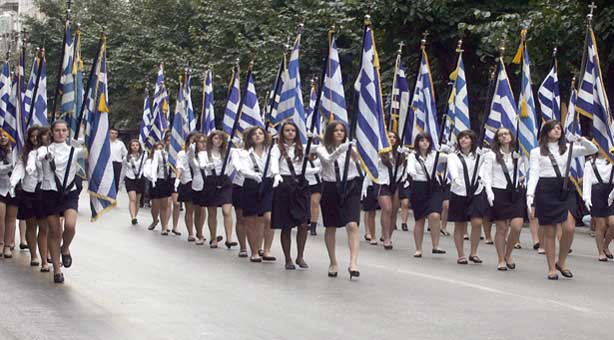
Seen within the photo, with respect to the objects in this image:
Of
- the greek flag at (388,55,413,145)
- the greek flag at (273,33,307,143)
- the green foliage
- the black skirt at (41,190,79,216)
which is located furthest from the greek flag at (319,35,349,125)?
the green foliage

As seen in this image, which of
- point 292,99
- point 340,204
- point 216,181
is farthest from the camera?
point 216,181

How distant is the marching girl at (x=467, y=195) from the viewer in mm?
15953

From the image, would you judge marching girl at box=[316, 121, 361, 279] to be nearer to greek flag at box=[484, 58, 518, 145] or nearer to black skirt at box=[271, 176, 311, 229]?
black skirt at box=[271, 176, 311, 229]

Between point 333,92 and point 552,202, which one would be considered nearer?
point 552,202

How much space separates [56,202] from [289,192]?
304 centimetres

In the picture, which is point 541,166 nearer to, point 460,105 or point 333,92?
point 333,92

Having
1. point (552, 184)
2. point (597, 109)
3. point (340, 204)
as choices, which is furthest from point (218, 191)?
point (552, 184)

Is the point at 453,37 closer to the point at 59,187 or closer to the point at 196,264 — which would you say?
the point at 196,264

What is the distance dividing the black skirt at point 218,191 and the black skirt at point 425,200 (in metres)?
2.90

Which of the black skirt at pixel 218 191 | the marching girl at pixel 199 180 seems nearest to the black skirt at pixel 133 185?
the marching girl at pixel 199 180

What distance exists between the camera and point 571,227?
13.9m

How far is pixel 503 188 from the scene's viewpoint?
15.3 metres

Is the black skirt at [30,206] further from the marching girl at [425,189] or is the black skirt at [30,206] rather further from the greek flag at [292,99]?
the marching girl at [425,189]

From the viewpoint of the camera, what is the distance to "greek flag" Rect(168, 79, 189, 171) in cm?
2197
